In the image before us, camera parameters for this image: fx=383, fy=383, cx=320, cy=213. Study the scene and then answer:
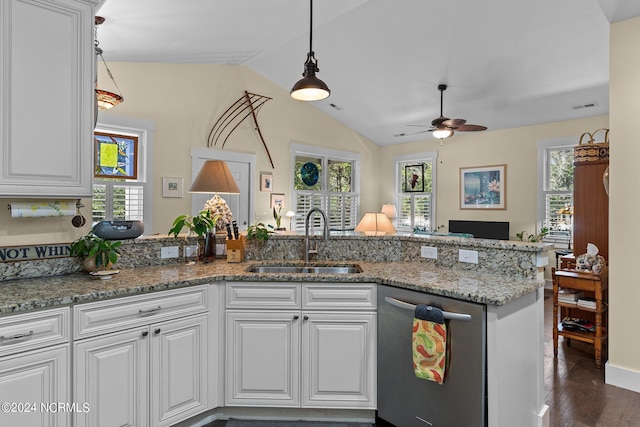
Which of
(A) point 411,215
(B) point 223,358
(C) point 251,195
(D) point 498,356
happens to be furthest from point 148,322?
(A) point 411,215

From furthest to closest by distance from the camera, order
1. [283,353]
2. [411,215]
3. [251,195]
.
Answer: [411,215] < [251,195] < [283,353]

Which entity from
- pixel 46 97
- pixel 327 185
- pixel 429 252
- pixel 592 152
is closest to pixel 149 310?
pixel 46 97

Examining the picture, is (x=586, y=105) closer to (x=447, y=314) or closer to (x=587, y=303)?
(x=587, y=303)

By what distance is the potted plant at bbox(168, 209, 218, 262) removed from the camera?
8.50 ft

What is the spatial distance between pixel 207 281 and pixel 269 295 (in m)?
0.36

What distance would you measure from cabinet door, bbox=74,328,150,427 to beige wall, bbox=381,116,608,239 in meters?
6.25

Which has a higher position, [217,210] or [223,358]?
[217,210]

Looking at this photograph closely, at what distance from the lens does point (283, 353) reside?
2197 millimetres

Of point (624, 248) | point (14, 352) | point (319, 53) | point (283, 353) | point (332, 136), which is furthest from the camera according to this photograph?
point (332, 136)

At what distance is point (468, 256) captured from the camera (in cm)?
242

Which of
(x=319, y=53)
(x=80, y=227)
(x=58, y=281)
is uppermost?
(x=319, y=53)

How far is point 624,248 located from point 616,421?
117 centimetres

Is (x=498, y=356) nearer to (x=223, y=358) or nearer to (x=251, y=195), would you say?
(x=223, y=358)

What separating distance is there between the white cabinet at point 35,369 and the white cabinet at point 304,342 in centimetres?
80
